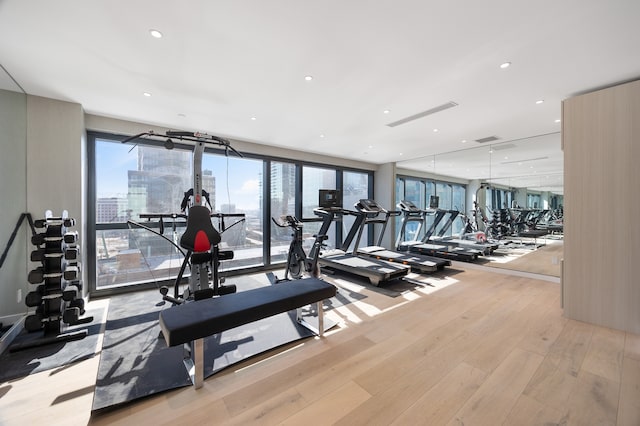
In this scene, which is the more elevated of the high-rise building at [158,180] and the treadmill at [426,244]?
the high-rise building at [158,180]

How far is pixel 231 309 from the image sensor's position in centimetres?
198

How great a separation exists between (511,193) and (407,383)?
5687mm

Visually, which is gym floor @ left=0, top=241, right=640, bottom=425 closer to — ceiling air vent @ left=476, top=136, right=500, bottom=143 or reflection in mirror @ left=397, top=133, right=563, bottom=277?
reflection in mirror @ left=397, top=133, right=563, bottom=277

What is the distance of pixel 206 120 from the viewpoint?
12.9 ft

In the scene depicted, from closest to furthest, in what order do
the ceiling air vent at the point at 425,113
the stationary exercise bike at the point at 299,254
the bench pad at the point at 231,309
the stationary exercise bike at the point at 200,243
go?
the bench pad at the point at 231,309
the stationary exercise bike at the point at 200,243
the ceiling air vent at the point at 425,113
the stationary exercise bike at the point at 299,254

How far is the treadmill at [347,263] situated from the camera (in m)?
4.22

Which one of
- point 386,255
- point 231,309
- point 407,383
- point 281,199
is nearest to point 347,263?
point 386,255

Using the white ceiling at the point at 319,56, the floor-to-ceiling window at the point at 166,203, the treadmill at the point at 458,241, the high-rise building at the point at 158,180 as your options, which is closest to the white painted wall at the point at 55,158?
the white ceiling at the point at 319,56

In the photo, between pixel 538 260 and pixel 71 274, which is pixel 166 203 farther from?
pixel 538 260

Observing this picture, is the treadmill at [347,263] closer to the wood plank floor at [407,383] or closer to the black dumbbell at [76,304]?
the wood plank floor at [407,383]

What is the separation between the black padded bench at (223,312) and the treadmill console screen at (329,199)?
2372 mm

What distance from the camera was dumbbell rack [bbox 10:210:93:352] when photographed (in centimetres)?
247

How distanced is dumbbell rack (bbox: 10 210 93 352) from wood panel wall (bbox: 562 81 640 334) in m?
5.57

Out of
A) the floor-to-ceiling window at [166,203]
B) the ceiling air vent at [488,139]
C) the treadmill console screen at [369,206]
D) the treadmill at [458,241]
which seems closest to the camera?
the floor-to-ceiling window at [166,203]
